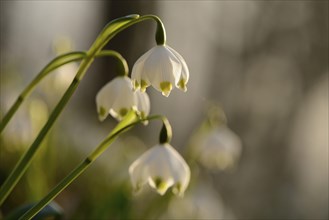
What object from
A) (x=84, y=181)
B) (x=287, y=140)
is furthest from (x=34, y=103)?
(x=287, y=140)

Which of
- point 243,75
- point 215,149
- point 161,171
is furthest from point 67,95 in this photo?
point 243,75

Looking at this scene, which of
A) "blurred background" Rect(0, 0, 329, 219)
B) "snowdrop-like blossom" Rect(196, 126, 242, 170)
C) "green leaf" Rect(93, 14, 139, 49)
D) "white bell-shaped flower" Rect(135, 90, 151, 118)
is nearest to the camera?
"green leaf" Rect(93, 14, 139, 49)

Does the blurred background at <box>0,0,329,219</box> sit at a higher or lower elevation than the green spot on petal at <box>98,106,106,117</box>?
lower

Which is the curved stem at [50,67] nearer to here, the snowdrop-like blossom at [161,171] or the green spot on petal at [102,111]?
the green spot on petal at [102,111]

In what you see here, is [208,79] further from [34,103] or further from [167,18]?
[34,103]

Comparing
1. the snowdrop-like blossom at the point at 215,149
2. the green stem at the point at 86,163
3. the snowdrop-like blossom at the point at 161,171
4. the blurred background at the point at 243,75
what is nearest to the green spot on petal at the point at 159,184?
the snowdrop-like blossom at the point at 161,171

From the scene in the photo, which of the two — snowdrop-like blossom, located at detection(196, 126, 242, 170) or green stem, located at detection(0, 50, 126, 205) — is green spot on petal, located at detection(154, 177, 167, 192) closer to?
green stem, located at detection(0, 50, 126, 205)

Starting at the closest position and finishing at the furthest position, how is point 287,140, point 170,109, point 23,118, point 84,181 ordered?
1. point 23,118
2. point 84,181
3. point 287,140
4. point 170,109

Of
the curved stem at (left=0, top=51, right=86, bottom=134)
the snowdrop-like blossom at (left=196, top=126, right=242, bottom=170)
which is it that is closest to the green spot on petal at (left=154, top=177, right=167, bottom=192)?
the curved stem at (left=0, top=51, right=86, bottom=134)
